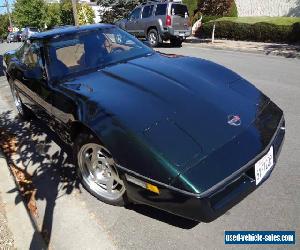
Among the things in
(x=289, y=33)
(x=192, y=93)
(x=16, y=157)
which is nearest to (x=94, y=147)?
(x=192, y=93)

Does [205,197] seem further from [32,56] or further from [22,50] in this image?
[22,50]

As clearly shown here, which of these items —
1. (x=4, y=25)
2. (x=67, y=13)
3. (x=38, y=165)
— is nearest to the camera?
(x=38, y=165)

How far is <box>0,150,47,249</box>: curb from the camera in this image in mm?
3127

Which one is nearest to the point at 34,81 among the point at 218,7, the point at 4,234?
the point at 4,234

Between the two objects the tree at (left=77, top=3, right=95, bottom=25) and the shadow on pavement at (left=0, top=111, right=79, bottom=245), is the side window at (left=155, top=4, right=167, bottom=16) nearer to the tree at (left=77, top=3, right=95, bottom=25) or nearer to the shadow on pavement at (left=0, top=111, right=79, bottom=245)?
the shadow on pavement at (left=0, top=111, right=79, bottom=245)

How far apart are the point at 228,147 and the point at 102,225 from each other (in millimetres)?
1380

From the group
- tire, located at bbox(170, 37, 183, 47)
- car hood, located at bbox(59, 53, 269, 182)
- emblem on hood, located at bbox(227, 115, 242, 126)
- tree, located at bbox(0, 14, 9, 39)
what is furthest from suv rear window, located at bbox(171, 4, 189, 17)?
tree, located at bbox(0, 14, 9, 39)

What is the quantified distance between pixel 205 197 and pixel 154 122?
0.81 metres

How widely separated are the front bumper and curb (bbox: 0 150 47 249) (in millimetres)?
1060

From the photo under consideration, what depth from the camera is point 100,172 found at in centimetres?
359

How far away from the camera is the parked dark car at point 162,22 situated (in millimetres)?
15938

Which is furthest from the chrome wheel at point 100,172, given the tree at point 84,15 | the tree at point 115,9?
the tree at point 84,15

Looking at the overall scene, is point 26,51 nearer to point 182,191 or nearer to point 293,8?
point 182,191

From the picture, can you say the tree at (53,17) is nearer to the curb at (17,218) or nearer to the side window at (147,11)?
the side window at (147,11)
